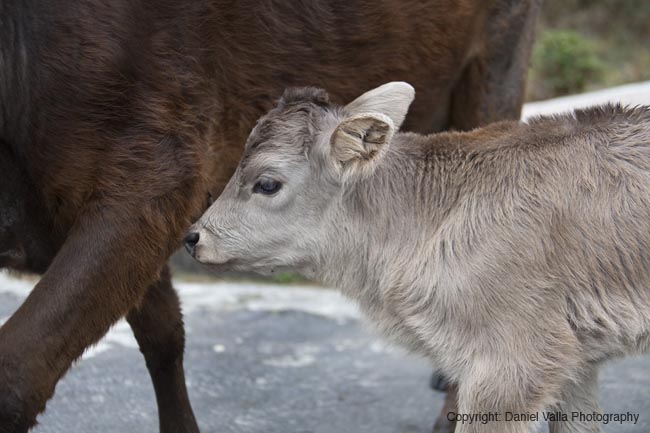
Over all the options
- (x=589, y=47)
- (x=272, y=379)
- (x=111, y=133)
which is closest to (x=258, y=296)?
(x=272, y=379)

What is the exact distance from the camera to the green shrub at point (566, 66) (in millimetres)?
11016

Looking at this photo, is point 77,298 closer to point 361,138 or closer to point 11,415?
point 11,415

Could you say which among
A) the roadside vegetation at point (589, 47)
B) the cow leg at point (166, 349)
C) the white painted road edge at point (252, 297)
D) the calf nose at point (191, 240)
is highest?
the calf nose at point (191, 240)

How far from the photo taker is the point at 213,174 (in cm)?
495

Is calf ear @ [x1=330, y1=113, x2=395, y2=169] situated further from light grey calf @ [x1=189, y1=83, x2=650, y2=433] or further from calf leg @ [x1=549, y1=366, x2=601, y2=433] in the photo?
calf leg @ [x1=549, y1=366, x2=601, y2=433]

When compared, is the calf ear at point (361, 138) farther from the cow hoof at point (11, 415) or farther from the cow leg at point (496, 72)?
the cow leg at point (496, 72)

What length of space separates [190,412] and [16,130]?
1.72 m

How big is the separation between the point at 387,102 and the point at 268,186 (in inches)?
21.4

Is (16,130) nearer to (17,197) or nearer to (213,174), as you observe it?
(17,197)

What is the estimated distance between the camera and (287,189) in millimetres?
4363

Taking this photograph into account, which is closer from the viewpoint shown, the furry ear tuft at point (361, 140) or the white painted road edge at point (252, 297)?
the furry ear tuft at point (361, 140)

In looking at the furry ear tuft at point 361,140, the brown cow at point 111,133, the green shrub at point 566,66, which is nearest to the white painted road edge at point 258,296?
the green shrub at point 566,66

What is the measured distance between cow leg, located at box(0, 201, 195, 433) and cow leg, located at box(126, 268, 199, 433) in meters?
0.88

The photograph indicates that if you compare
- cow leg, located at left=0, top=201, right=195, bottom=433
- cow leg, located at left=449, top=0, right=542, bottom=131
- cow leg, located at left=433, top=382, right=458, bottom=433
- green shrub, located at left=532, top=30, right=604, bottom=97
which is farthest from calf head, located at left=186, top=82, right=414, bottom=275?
green shrub, located at left=532, top=30, right=604, bottom=97
